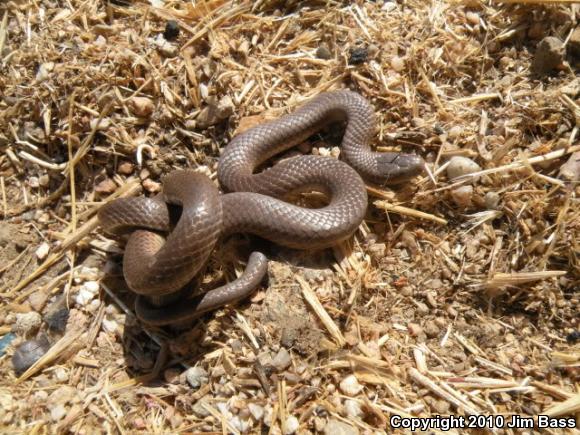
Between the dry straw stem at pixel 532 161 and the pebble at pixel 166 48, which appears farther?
the pebble at pixel 166 48

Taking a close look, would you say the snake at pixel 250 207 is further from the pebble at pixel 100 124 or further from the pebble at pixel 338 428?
the pebble at pixel 338 428

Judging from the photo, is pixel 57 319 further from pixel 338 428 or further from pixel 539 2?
pixel 539 2

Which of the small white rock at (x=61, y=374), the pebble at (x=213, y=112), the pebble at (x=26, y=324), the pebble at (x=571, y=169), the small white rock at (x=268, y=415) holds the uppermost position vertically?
the pebble at (x=213, y=112)

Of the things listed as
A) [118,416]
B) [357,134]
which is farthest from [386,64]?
[118,416]

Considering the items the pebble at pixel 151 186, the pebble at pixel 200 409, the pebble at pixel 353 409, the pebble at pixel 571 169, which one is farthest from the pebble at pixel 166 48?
the pebble at pixel 571 169

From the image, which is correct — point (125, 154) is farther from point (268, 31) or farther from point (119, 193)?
point (268, 31)

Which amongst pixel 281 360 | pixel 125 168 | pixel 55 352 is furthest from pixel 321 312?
pixel 125 168
